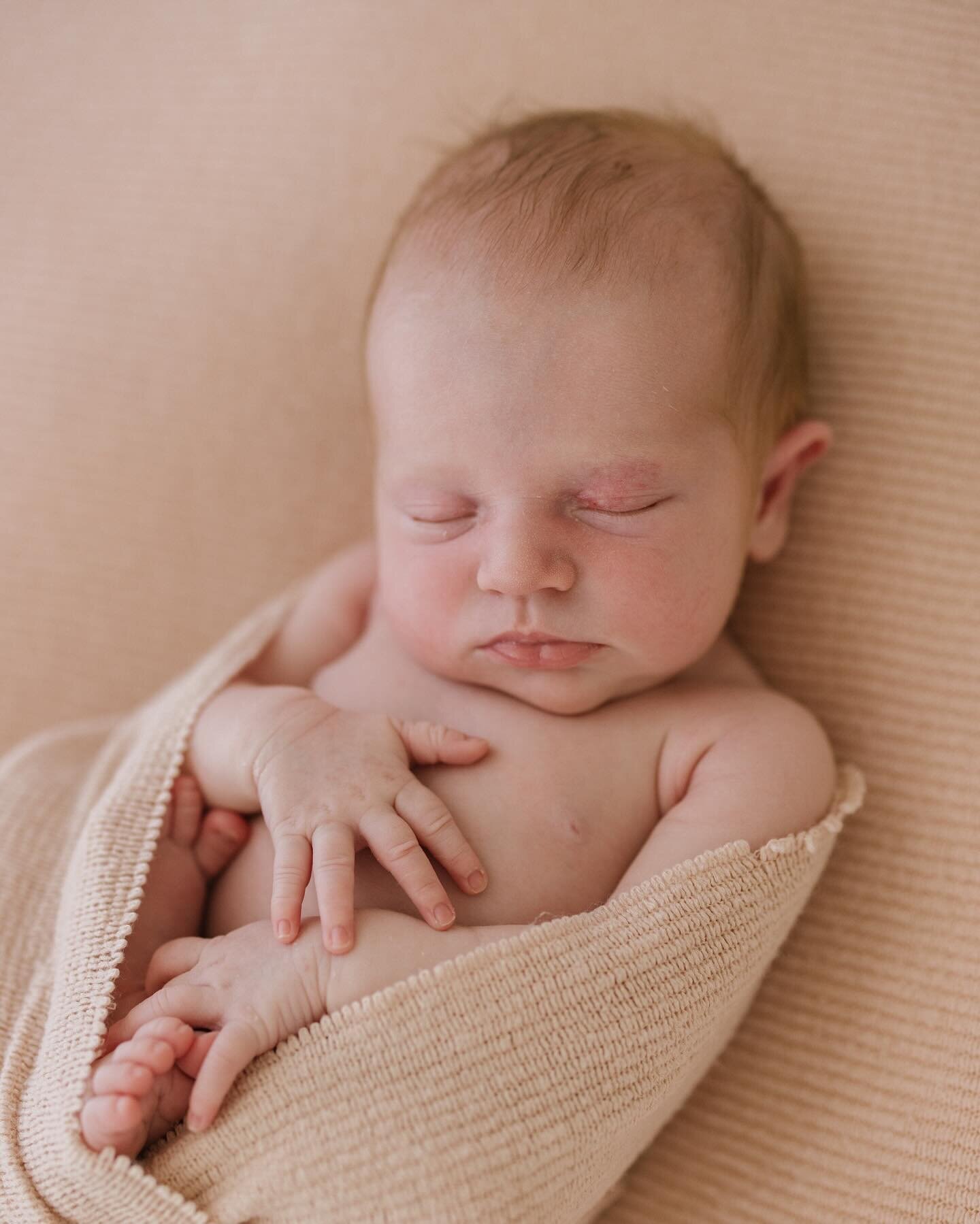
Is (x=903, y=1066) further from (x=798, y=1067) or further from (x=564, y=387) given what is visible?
(x=564, y=387)

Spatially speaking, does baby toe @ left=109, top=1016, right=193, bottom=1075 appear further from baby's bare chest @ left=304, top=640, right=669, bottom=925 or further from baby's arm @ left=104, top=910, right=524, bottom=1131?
baby's bare chest @ left=304, top=640, right=669, bottom=925

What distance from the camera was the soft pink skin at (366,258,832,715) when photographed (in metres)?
1.11

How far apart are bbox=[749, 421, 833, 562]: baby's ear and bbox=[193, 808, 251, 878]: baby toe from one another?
25.4 inches

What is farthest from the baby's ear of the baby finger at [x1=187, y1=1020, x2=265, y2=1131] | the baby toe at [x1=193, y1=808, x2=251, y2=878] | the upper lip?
the baby finger at [x1=187, y1=1020, x2=265, y2=1131]

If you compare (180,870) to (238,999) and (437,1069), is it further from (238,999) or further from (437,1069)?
(437,1069)

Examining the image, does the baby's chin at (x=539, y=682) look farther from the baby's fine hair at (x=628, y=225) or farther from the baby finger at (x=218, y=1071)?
the baby finger at (x=218, y=1071)

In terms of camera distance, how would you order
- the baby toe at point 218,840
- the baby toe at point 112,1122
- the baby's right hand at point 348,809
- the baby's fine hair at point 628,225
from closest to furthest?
the baby toe at point 112,1122, the baby's right hand at point 348,809, the baby's fine hair at point 628,225, the baby toe at point 218,840

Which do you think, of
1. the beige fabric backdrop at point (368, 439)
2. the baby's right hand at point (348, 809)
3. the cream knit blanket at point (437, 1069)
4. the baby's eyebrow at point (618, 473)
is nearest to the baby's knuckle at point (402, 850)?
the baby's right hand at point (348, 809)

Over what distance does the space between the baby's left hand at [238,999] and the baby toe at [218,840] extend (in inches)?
7.5

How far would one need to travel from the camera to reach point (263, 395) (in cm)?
159

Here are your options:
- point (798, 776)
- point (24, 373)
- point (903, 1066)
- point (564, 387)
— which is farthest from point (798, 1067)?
point (24, 373)

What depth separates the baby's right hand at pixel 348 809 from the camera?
1038 mm

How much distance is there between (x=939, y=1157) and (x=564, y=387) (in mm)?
859

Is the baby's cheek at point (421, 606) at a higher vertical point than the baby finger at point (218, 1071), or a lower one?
higher
